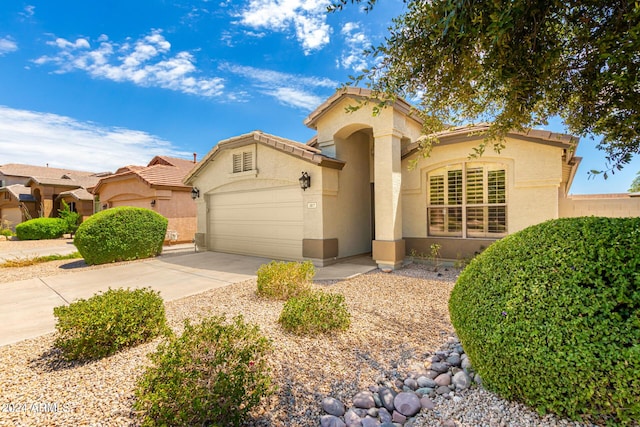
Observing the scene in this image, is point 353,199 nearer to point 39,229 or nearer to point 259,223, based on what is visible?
point 259,223

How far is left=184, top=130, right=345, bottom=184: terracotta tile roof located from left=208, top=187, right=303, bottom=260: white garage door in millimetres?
1468

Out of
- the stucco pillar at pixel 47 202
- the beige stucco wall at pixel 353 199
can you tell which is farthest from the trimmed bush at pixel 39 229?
the beige stucco wall at pixel 353 199

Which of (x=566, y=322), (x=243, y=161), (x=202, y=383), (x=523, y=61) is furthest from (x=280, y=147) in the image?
(x=566, y=322)

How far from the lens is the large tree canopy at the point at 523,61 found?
2.95 metres

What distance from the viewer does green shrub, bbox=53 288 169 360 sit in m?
3.51

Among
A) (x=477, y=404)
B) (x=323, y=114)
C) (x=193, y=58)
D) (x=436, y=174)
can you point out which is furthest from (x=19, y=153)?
(x=477, y=404)

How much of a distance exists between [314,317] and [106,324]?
274 centimetres

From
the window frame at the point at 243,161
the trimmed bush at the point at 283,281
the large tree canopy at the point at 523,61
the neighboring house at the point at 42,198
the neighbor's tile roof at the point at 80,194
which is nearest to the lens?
the large tree canopy at the point at 523,61

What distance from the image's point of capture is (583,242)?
2490 mm

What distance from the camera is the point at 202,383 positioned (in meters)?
2.53

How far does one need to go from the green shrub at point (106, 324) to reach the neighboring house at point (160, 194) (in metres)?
12.3

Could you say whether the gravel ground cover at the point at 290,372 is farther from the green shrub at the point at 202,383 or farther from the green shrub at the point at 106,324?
the green shrub at the point at 202,383

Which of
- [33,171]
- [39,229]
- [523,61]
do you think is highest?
[33,171]

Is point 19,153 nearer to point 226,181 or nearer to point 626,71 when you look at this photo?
point 226,181
